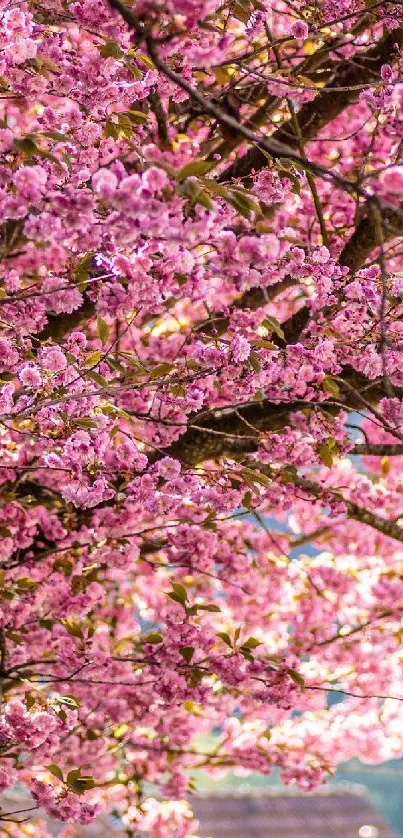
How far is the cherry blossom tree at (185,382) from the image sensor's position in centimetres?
254

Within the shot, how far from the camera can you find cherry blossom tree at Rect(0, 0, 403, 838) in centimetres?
254

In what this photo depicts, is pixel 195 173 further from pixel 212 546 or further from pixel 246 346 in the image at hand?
pixel 212 546

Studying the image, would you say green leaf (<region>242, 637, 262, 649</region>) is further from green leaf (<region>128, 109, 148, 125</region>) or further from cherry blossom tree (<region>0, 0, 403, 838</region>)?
green leaf (<region>128, 109, 148, 125</region>)

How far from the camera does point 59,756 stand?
423 centimetres

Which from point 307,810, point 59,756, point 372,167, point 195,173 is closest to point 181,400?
point 195,173

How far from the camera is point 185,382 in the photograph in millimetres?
3250

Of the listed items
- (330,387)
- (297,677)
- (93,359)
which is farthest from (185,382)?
(297,677)

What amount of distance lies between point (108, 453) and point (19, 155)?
1.41m

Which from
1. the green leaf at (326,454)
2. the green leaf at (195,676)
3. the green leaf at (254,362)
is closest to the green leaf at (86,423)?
the green leaf at (254,362)

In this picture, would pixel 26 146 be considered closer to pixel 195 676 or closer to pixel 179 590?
pixel 179 590

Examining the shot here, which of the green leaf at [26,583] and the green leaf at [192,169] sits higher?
the green leaf at [192,169]

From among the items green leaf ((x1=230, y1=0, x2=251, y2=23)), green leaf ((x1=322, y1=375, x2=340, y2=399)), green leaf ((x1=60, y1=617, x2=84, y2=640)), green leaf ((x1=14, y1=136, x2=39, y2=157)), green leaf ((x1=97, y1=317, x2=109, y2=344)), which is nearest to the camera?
green leaf ((x1=14, y1=136, x2=39, y2=157))

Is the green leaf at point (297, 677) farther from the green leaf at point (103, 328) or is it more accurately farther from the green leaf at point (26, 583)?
the green leaf at point (103, 328)

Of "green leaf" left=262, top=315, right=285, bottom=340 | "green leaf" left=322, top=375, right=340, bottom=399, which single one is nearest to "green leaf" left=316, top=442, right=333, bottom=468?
"green leaf" left=322, top=375, right=340, bottom=399
